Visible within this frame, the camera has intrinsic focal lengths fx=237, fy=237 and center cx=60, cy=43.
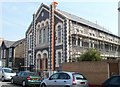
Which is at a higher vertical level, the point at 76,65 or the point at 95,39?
the point at 95,39

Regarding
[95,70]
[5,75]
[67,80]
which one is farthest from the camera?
[5,75]

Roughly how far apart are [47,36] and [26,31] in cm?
775

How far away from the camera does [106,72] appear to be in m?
20.8

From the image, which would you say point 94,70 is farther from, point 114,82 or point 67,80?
point 114,82

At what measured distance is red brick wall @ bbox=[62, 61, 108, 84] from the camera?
20.9 meters

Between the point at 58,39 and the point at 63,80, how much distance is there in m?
19.6

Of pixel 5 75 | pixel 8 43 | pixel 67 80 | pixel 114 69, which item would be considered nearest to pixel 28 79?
pixel 67 80

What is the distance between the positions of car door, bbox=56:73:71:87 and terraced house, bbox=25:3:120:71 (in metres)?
16.4

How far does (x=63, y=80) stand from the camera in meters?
16.7

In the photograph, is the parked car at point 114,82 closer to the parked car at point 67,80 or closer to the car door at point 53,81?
the parked car at point 67,80

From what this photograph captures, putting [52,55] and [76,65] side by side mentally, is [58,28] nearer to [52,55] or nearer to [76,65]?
[52,55]

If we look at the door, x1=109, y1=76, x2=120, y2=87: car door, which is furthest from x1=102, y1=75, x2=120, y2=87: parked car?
the door

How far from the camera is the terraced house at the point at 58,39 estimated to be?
34.6 metres

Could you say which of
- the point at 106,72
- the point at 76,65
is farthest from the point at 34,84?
the point at 106,72
